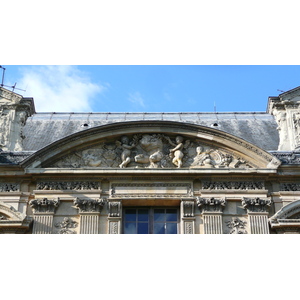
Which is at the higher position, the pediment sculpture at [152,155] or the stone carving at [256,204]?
the pediment sculpture at [152,155]

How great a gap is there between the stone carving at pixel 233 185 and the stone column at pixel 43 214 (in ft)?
11.5

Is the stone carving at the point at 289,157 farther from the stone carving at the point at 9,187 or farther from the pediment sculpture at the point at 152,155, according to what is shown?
the stone carving at the point at 9,187

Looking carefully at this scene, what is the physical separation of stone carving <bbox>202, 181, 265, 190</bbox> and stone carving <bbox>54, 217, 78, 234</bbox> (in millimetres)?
3121

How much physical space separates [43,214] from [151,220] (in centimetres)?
248

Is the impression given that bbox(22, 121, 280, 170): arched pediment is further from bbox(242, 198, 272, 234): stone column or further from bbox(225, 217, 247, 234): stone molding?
bbox(225, 217, 247, 234): stone molding

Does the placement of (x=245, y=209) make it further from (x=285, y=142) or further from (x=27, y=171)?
(x=27, y=171)

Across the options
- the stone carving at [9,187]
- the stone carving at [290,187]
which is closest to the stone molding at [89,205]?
the stone carving at [9,187]

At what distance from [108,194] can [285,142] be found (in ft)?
15.5

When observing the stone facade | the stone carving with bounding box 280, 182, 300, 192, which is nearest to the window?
the stone facade

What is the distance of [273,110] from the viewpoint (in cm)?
1939

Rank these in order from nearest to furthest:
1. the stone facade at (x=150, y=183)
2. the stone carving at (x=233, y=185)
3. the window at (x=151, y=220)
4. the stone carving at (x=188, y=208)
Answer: the stone facade at (x=150, y=183) < the stone carving at (x=188, y=208) < the window at (x=151, y=220) < the stone carving at (x=233, y=185)

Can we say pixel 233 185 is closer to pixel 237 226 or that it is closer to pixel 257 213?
pixel 257 213

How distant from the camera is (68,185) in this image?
57.1 ft

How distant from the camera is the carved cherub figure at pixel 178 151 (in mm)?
17812
